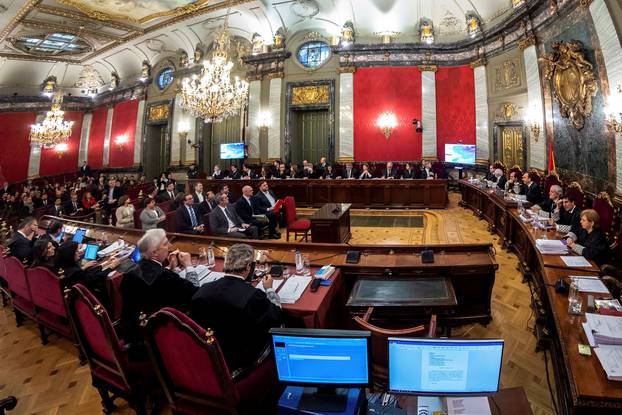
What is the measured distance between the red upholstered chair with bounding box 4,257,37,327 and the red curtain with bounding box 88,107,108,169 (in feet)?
49.7

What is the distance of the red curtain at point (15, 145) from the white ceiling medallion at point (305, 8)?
524 inches

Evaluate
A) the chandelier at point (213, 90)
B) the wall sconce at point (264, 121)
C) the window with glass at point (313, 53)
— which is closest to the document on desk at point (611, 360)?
the chandelier at point (213, 90)

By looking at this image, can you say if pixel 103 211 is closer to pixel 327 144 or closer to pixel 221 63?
pixel 221 63

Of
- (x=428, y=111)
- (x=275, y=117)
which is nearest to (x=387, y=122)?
(x=428, y=111)

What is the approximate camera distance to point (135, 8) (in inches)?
391

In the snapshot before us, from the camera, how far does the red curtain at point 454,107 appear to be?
1067 centimetres

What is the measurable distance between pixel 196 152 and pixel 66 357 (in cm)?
1131

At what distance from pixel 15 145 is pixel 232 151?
10.5 meters

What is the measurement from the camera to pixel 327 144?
1208cm

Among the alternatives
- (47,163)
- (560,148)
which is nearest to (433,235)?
(560,148)

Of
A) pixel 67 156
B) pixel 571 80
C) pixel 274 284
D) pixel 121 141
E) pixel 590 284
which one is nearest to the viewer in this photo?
pixel 590 284

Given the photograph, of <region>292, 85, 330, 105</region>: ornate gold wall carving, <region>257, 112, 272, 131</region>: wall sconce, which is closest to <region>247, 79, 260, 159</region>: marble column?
<region>257, 112, 272, 131</region>: wall sconce

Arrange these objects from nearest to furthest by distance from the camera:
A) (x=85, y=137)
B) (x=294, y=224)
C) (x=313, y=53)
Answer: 1. (x=294, y=224)
2. (x=313, y=53)
3. (x=85, y=137)

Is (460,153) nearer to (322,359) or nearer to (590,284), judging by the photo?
(590,284)
